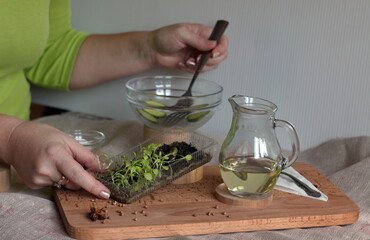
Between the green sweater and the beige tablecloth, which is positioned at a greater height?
the green sweater

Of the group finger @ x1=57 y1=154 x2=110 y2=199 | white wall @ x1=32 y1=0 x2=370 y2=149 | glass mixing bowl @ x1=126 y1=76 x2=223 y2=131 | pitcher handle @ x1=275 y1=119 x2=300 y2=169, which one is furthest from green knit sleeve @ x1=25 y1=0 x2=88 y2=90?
pitcher handle @ x1=275 y1=119 x2=300 y2=169

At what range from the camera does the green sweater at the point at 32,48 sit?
127cm

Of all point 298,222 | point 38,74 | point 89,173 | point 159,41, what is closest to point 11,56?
point 38,74

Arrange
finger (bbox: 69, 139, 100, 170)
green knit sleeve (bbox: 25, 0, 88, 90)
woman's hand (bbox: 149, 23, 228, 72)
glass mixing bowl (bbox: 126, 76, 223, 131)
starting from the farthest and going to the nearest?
green knit sleeve (bbox: 25, 0, 88, 90) < woman's hand (bbox: 149, 23, 228, 72) < glass mixing bowl (bbox: 126, 76, 223, 131) < finger (bbox: 69, 139, 100, 170)

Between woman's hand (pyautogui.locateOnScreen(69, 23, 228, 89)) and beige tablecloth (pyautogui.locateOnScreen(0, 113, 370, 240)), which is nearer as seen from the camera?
beige tablecloth (pyautogui.locateOnScreen(0, 113, 370, 240))

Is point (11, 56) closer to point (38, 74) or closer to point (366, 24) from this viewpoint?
point (38, 74)

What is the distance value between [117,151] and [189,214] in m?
0.35

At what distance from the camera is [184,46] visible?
52.7 inches

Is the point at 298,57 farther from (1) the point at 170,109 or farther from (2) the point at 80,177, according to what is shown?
(2) the point at 80,177

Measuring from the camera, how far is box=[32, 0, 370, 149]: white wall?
1.24 m

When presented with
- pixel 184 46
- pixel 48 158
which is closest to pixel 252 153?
pixel 48 158

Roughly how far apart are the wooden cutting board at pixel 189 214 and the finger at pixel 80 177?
17 millimetres

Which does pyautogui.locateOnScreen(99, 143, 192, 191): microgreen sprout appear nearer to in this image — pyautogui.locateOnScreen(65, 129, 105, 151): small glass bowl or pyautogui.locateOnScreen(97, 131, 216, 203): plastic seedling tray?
pyautogui.locateOnScreen(97, 131, 216, 203): plastic seedling tray

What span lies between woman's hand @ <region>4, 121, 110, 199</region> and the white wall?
0.46 m
